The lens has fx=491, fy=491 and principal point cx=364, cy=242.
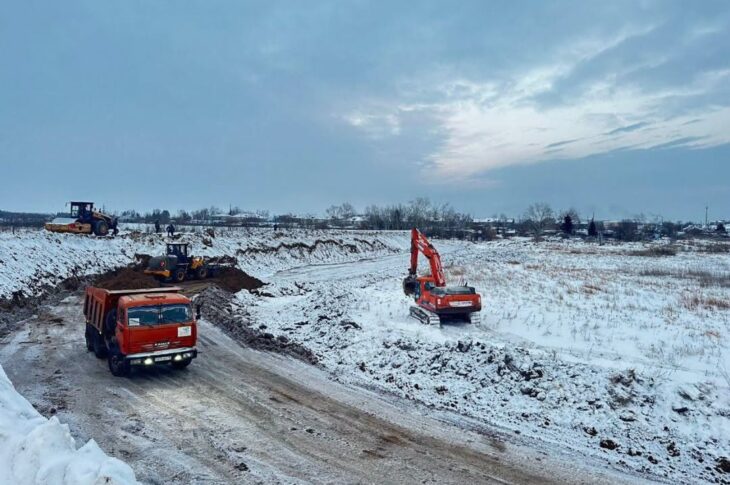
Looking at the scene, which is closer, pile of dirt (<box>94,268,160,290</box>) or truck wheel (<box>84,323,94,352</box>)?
truck wheel (<box>84,323,94,352</box>)

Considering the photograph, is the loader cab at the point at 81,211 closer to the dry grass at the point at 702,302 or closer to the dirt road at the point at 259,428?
the dirt road at the point at 259,428

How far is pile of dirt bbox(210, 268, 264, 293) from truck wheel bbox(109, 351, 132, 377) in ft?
53.2

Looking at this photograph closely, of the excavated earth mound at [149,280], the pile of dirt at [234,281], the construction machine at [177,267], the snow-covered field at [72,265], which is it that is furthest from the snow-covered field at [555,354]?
the construction machine at [177,267]

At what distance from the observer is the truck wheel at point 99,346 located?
1480cm

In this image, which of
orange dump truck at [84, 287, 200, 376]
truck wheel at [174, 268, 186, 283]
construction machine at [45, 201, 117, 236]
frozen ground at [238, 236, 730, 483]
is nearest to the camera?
frozen ground at [238, 236, 730, 483]

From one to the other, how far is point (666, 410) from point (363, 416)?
6574mm

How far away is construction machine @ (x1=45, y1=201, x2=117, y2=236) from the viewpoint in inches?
1585

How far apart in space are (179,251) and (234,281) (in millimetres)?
5379

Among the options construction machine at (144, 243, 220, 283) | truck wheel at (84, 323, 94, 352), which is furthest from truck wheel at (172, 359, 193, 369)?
construction machine at (144, 243, 220, 283)

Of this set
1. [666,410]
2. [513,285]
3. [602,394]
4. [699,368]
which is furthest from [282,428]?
[513,285]

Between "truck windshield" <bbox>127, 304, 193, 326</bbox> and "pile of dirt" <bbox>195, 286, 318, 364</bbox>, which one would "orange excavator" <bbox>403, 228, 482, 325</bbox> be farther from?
"truck windshield" <bbox>127, 304, 193, 326</bbox>

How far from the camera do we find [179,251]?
34531mm

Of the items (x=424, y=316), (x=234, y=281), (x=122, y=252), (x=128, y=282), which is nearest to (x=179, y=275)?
(x=234, y=281)

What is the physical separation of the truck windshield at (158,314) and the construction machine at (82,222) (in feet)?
106
